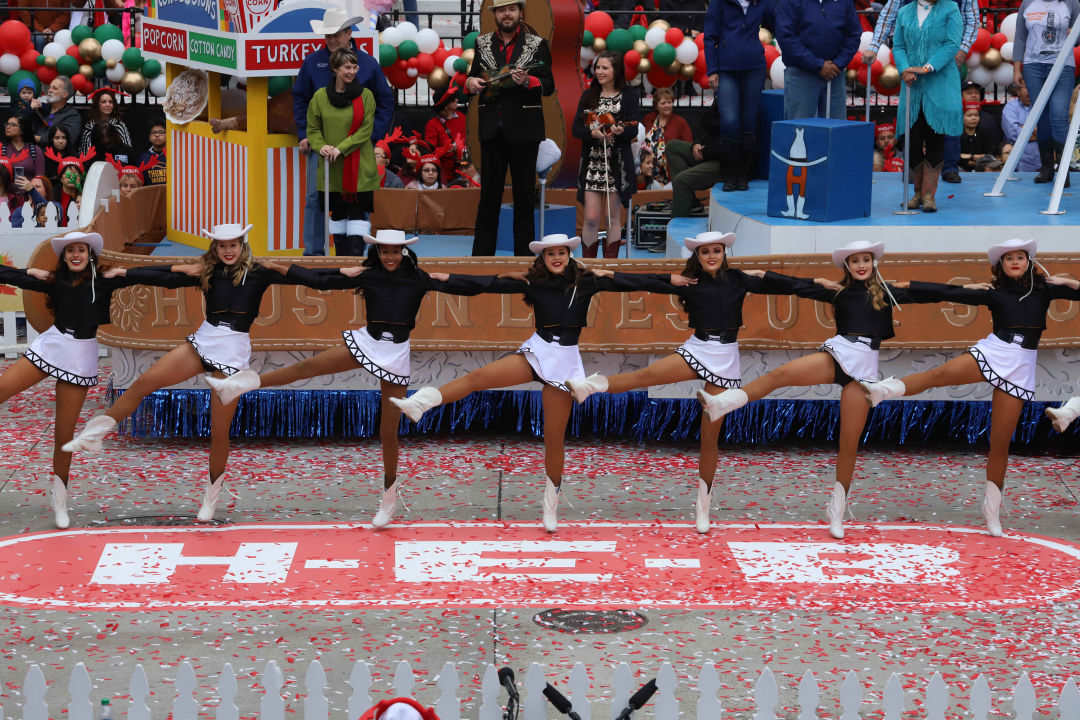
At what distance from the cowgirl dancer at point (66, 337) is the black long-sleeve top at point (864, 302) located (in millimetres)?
3842

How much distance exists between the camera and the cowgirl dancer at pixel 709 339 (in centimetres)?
866

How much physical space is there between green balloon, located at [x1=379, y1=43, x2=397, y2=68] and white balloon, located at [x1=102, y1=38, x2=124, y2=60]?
107 inches

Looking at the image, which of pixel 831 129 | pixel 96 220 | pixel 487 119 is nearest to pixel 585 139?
pixel 487 119

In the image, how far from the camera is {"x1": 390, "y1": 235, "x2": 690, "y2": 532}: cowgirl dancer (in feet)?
28.1

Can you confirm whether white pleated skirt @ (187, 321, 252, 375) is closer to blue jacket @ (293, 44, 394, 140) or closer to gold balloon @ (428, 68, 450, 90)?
blue jacket @ (293, 44, 394, 140)

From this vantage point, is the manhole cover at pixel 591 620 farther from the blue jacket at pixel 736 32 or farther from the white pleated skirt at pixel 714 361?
the blue jacket at pixel 736 32

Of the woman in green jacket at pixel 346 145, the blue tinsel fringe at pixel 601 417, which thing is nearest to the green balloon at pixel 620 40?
the woman in green jacket at pixel 346 145

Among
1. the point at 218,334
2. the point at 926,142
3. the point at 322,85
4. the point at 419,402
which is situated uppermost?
the point at 322,85

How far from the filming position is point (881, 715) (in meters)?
6.16

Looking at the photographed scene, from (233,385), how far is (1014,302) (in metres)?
4.29

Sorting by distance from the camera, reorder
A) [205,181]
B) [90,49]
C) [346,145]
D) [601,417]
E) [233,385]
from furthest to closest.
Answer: [90,49], [205,181], [346,145], [601,417], [233,385]

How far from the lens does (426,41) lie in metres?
16.3

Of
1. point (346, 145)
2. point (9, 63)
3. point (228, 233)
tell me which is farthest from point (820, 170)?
point (9, 63)

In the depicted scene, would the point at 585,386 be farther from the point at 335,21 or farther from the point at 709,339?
the point at 335,21
